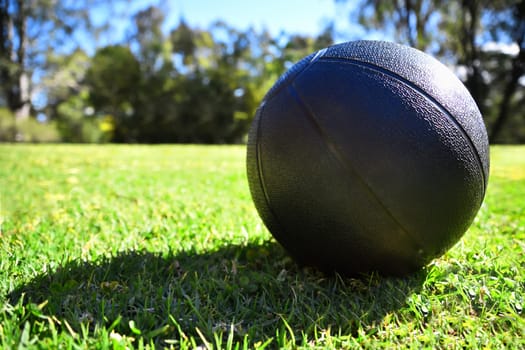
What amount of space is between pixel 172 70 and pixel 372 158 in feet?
75.4

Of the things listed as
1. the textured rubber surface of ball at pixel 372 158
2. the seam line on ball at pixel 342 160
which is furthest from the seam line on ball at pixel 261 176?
the seam line on ball at pixel 342 160

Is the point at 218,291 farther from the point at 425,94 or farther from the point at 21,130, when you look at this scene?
the point at 21,130

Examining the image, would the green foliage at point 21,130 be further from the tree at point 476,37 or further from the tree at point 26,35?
the tree at point 476,37

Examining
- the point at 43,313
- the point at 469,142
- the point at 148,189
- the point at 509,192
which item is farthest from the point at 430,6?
the point at 43,313

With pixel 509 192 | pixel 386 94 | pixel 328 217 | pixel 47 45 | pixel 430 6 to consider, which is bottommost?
pixel 509 192

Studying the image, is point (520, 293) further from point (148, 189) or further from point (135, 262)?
point (148, 189)

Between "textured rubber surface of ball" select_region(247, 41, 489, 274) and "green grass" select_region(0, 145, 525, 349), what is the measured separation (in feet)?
0.92

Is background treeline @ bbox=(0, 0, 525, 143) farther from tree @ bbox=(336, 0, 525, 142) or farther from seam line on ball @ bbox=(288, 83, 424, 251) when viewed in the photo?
seam line on ball @ bbox=(288, 83, 424, 251)

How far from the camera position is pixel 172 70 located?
2355cm

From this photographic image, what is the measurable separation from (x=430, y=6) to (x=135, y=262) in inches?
895

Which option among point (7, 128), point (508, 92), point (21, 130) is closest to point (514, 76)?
point (508, 92)

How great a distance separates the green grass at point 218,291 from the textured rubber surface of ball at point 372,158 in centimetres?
28

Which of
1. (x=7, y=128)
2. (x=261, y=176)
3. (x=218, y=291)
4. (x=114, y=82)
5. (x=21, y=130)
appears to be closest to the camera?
(x=218, y=291)

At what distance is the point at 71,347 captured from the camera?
1705mm
